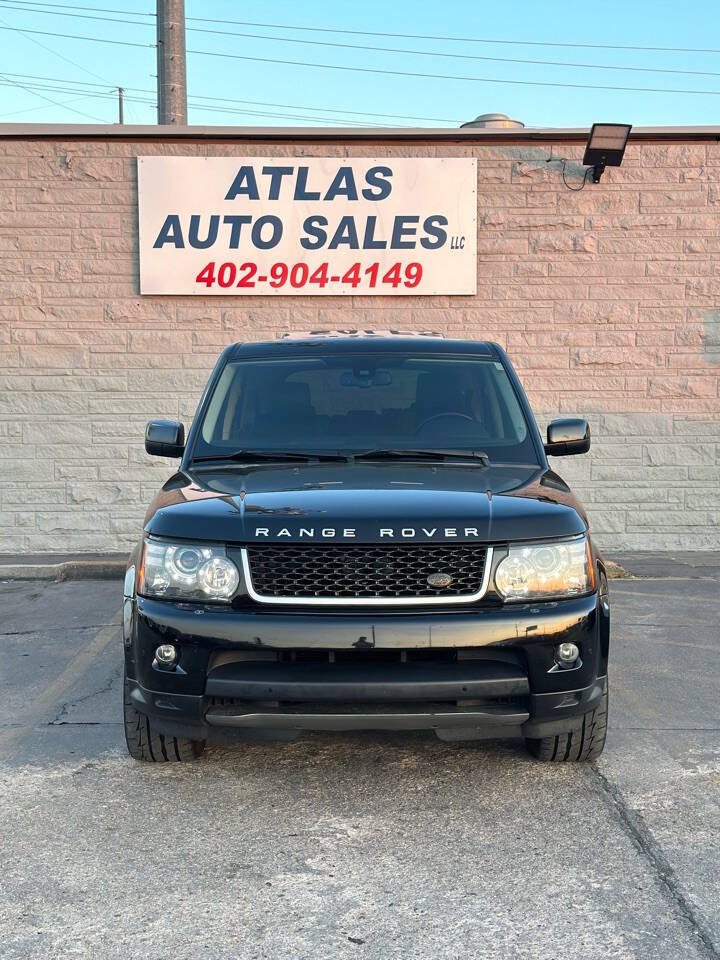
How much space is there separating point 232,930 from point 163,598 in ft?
4.18

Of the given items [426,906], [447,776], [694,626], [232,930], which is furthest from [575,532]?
[694,626]

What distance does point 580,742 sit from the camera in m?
4.25

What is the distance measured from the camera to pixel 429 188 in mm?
10328

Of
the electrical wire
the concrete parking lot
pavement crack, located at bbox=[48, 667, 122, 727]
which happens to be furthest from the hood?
the electrical wire

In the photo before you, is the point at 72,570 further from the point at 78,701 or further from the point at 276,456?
the point at 276,456

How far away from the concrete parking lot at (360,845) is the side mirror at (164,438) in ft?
4.51

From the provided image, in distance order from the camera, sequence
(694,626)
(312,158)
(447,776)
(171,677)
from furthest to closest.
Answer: (312,158) → (694,626) → (447,776) → (171,677)

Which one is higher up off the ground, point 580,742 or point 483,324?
point 483,324

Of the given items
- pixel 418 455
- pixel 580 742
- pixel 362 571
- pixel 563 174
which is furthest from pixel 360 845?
pixel 563 174

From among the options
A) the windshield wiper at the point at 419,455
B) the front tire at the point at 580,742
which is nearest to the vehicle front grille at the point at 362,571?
the front tire at the point at 580,742

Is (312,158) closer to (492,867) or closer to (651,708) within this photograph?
(651,708)

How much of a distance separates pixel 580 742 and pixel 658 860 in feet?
2.59

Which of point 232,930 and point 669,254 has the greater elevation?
point 669,254

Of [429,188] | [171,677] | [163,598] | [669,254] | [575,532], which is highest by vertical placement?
[429,188]
